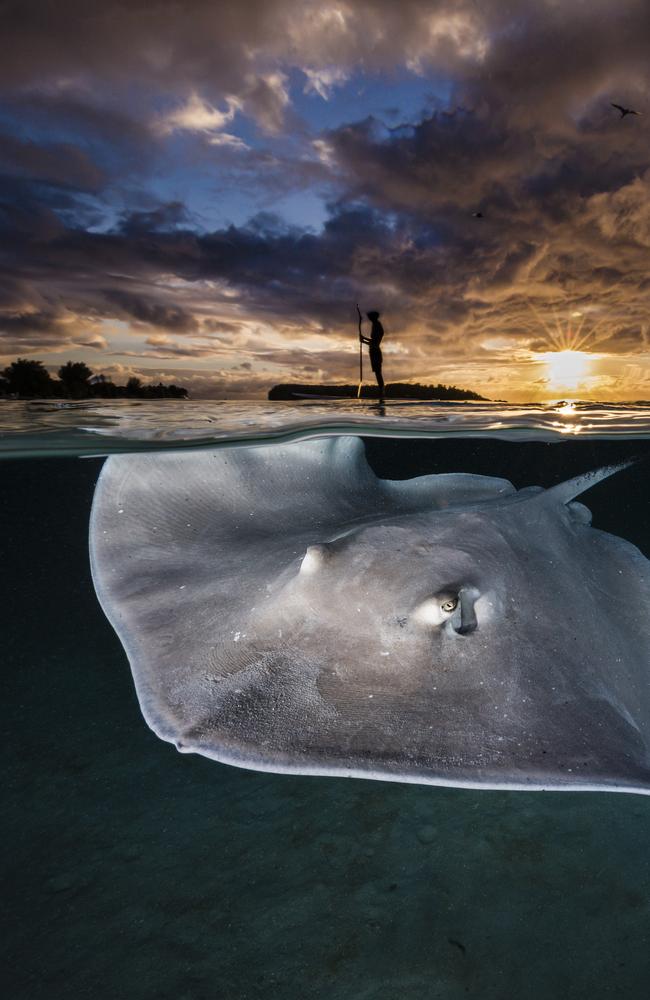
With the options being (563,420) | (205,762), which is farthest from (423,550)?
(563,420)

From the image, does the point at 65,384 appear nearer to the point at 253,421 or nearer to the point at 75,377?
the point at 75,377

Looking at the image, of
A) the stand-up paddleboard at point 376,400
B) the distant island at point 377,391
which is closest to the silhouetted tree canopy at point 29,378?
the distant island at point 377,391

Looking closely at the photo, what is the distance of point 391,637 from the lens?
2.24 meters

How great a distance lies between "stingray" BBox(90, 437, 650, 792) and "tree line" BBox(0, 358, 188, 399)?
435cm

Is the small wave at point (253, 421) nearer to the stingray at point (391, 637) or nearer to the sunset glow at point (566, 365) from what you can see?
the sunset glow at point (566, 365)

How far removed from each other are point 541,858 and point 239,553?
2.57 meters

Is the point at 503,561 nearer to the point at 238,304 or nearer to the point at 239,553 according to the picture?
the point at 239,553

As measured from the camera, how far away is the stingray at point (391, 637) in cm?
168

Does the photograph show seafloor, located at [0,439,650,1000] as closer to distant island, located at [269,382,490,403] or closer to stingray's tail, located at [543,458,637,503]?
stingray's tail, located at [543,458,637,503]

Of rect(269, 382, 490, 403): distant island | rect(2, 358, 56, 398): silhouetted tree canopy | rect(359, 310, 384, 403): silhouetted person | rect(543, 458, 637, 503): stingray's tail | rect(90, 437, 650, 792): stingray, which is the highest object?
rect(359, 310, 384, 403): silhouetted person

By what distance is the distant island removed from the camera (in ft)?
30.4

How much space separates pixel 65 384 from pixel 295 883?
7.27 metres

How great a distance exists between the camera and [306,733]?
1705 mm

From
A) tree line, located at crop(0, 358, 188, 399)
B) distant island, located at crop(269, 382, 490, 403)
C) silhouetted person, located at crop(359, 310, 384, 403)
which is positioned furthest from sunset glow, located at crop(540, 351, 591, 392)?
tree line, located at crop(0, 358, 188, 399)
